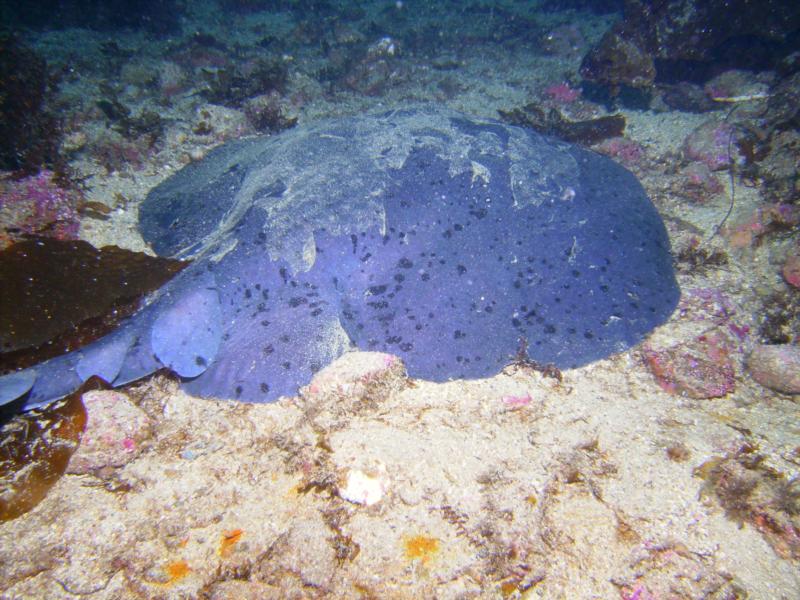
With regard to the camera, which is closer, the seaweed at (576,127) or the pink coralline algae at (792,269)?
the pink coralline algae at (792,269)

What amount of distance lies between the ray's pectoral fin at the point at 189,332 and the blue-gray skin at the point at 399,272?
0.01 meters

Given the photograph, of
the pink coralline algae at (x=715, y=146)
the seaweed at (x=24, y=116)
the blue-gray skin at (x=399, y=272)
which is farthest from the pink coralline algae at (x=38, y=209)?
the pink coralline algae at (x=715, y=146)

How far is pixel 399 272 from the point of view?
3943 mm

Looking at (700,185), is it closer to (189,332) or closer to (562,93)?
(562,93)

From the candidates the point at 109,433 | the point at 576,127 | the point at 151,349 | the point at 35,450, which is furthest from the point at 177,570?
the point at 576,127

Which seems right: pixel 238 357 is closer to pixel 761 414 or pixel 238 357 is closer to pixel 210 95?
pixel 761 414

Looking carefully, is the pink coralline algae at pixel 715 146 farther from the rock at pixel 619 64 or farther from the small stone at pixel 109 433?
the small stone at pixel 109 433

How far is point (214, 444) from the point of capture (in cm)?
327

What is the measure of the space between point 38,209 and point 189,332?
141 inches

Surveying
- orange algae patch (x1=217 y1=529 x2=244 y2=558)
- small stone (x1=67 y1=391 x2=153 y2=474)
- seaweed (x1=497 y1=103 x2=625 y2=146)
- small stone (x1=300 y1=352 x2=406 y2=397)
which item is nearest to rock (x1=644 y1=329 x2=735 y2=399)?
small stone (x1=300 y1=352 x2=406 y2=397)

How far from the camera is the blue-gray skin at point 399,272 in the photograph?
Answer: 140 inches

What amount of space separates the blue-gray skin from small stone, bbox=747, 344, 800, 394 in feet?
3.49

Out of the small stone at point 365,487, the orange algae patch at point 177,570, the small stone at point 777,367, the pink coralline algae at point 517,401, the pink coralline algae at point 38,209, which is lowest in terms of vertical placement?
the small stone at point 777,367

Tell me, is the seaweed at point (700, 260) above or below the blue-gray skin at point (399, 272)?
below
